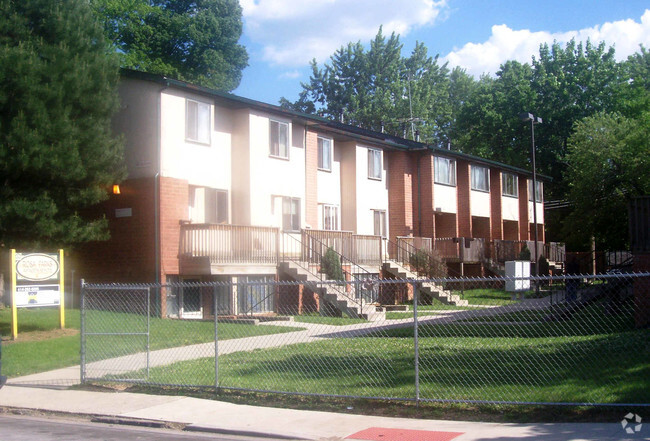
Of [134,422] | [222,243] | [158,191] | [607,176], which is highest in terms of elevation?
[607,176]

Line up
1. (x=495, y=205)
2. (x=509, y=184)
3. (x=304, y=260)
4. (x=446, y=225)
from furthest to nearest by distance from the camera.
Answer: (x=509, y=184) < (x=495, y=205) < (x=446, y=225) < (x=304, y=260)

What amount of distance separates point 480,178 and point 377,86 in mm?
26796

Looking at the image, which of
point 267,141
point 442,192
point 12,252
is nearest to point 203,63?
point 442,192

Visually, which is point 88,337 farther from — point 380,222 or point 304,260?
point 380,222

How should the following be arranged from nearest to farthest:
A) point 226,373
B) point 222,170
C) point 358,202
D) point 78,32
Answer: point 226,373
point 78,32
point 222,170
point 358,202

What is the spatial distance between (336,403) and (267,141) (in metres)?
16.7

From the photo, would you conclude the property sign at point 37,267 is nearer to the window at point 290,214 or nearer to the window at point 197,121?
the window at point 197,121

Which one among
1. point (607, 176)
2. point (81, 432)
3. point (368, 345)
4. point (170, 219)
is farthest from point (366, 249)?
point (81, 432)

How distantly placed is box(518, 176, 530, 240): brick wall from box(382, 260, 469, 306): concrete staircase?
18.4m

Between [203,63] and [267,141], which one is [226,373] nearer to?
[267,141]

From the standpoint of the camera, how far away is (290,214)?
26.9 meters

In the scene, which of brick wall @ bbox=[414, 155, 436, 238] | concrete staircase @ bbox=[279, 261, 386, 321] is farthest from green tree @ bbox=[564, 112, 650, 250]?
concrete staircase @ bbox=[279, 261, 386, 321]

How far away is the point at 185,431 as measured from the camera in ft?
30.6

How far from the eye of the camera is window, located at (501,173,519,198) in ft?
141
